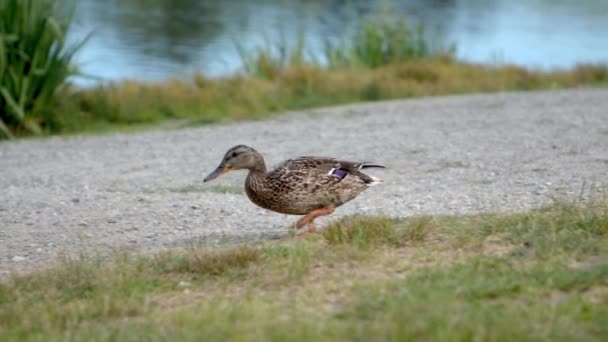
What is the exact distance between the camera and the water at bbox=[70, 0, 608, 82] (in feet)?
79.3

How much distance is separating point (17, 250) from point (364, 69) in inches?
488

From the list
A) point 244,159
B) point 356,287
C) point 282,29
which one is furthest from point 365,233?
point 282,29

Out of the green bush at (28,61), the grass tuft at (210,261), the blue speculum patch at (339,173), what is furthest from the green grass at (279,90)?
the grass tuft at (210,261)

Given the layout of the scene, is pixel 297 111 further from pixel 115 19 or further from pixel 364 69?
pixel 115 19

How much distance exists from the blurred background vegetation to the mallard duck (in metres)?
7.65

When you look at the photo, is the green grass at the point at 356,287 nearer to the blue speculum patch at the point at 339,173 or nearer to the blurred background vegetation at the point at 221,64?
the blue speculum patch at the point at 339,173

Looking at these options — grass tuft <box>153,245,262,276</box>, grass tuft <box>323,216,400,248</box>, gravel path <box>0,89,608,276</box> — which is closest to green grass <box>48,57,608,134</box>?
gravel path <box>0,89,608,276</box>

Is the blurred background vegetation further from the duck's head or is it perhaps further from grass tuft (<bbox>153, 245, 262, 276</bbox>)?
grass tuft (<bbox>153, 245, 262, 276</bbox>)

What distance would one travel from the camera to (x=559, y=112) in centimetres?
1413

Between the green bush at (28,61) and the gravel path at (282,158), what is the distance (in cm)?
79

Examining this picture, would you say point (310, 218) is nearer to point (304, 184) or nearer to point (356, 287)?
point (304, 184)

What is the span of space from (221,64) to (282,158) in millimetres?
12251

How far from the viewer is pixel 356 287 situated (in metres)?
5.47

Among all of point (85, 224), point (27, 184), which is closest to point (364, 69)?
point (27, 184)
